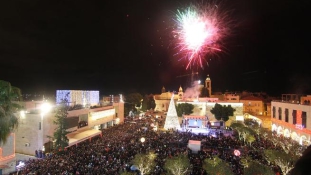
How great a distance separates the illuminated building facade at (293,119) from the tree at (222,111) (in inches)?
265

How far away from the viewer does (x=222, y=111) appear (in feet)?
119

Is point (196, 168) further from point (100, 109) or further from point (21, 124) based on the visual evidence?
point (100, 109)

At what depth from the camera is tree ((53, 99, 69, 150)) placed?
2008 centimetres

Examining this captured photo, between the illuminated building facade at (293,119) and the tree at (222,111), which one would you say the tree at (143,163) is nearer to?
the illuminated building facade at (293,119)

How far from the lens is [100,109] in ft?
104

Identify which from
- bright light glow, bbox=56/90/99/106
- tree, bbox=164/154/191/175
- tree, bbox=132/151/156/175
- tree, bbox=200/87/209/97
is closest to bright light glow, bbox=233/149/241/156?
tree, bbox=164/154/191/175

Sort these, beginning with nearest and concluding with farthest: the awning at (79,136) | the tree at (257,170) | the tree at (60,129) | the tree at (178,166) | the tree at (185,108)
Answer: the tree at (257,170)
the tree at (178,166)
the tree at (60,129)
the awning at (79,136)
the tree at (185,108)

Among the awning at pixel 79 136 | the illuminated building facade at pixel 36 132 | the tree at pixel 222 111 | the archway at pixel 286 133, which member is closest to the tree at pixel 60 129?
the illuminated building facade at pixel 36 132

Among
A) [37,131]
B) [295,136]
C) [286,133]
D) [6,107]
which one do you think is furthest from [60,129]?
[286,133]

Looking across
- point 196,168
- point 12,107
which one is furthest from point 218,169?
point 12,107

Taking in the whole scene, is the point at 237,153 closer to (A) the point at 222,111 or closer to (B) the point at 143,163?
(B) the point at 143,163

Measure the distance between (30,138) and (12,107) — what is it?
10.6 meters

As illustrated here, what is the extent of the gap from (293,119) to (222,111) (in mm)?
10830

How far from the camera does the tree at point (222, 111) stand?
36.2m
